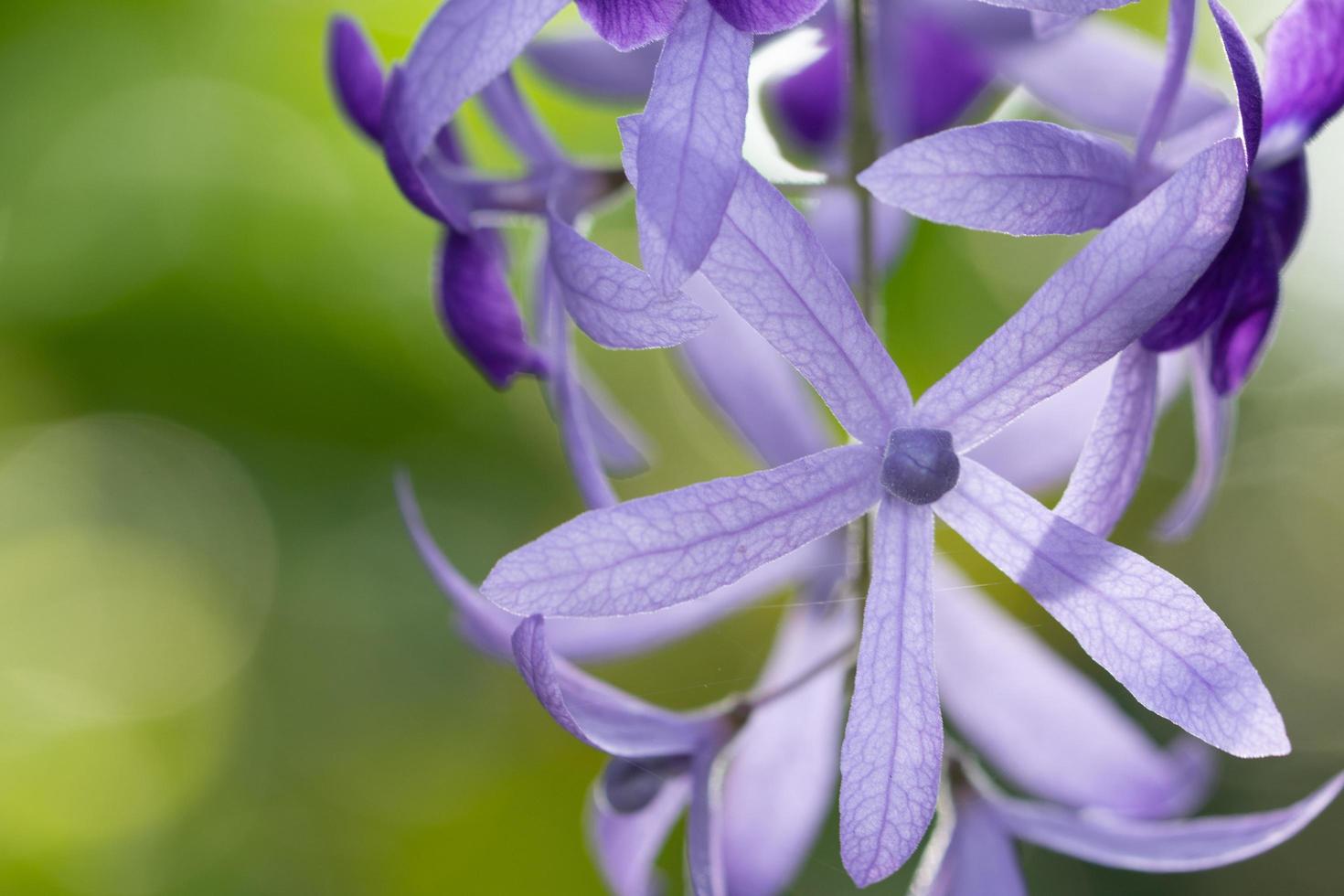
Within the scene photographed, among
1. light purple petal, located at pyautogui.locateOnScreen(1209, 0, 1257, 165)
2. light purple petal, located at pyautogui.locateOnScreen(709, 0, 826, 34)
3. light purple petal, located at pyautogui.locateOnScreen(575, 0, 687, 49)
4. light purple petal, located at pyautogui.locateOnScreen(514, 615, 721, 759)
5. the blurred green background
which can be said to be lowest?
the blurred green background

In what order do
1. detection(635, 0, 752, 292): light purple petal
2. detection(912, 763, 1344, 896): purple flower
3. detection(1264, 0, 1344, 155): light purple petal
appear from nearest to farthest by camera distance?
detection(635, 0, 752, 292): light purple petal → detection(1264, 0, 1344, 155): light purple petal → detection(912, 763, 1344, 896): purple flower

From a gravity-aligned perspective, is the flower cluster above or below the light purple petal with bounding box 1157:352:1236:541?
above

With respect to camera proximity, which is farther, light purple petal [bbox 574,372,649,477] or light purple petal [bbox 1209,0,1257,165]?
light purple petal [bbox 574,372,649,477]

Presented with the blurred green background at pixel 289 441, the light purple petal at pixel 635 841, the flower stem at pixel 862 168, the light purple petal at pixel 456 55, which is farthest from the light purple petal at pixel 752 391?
the blurred green background at pixel 289 441

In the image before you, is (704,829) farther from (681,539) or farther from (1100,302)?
(1100,302)

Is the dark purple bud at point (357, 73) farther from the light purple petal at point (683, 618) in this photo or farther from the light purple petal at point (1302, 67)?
the light purple petal at point (1302, 67)

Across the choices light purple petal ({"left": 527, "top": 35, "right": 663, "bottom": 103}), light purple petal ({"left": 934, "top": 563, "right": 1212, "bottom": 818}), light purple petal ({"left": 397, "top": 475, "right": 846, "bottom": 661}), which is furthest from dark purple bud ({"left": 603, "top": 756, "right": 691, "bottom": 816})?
light purple petal ({"left": 527, "top": 35, "right": 663, "bottom": 103})

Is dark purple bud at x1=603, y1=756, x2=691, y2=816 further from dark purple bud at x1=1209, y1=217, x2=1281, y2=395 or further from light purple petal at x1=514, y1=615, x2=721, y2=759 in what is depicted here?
dark purple bud at x1=1209, y1=217, x2=1281, y2=395

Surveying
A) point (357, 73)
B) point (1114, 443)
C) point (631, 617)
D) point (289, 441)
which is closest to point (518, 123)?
point (357, 73)
